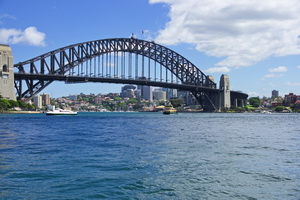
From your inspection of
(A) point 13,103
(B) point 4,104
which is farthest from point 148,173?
(A) point 13,103

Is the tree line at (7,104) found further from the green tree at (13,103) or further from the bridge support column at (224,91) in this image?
the bridge support column at (224,91)

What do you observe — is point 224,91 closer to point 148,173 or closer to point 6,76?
point 6,76

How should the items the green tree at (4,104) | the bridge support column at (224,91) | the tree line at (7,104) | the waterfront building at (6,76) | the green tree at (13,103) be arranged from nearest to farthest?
1. the green tree at (4,104)
2. the tree line at (7,104)
3. the green tree at (13,103)
4. the waterfront building at (6,76)
5. the bridge support column at (224,91)

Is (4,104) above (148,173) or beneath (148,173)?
above

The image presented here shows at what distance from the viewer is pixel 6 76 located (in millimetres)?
70438

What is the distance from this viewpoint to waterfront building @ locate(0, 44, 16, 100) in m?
70.1

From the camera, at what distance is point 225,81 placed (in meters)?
115

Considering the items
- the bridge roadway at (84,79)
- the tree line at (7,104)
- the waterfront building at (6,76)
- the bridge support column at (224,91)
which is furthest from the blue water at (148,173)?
the bridge support column at (224,91)

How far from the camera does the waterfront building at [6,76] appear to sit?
7006 centimetres

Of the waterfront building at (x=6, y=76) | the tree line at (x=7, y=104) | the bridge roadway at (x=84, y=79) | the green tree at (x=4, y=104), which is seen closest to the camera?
the green tree at (x=4, y=104)

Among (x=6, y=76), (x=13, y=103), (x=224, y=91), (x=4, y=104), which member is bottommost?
(x=4, y=104)

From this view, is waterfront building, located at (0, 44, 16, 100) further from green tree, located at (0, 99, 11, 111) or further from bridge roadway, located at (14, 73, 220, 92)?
green tree, located at (0, 99, 11, 111)

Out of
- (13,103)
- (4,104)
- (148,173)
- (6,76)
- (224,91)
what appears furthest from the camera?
(224,91)

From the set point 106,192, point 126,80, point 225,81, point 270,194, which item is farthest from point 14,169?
point 225,81
